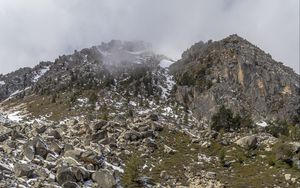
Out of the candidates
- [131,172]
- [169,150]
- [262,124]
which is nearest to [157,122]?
[169,150]

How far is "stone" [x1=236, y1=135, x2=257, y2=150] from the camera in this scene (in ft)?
244

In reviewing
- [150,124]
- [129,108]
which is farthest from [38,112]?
[150,124]

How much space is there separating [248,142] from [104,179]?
33.5 metres

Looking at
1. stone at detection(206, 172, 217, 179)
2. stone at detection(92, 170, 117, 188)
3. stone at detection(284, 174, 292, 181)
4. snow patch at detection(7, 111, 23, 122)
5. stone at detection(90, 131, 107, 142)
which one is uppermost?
snow patch at detection(7, 111, 23, 122)

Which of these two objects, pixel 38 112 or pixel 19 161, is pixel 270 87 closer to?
pixel 38 112

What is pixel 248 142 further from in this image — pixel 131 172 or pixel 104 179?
→ pixel 104 179

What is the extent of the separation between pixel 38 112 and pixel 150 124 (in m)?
37.7

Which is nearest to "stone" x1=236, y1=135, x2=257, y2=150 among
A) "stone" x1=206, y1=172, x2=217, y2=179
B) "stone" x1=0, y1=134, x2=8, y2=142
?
"stone" x1=206, y1=172, x2=217, y2=179

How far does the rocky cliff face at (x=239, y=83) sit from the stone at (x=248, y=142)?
34.5 m

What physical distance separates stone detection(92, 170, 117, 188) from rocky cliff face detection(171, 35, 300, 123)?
6356 centimetres

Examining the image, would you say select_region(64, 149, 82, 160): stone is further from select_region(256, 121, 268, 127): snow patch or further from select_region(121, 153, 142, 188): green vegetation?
select_region(256, 121, 268, 127): snow patch

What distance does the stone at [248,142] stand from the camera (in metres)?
74.2

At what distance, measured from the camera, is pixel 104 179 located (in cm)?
4944

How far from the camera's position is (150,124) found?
8425 centimetres
